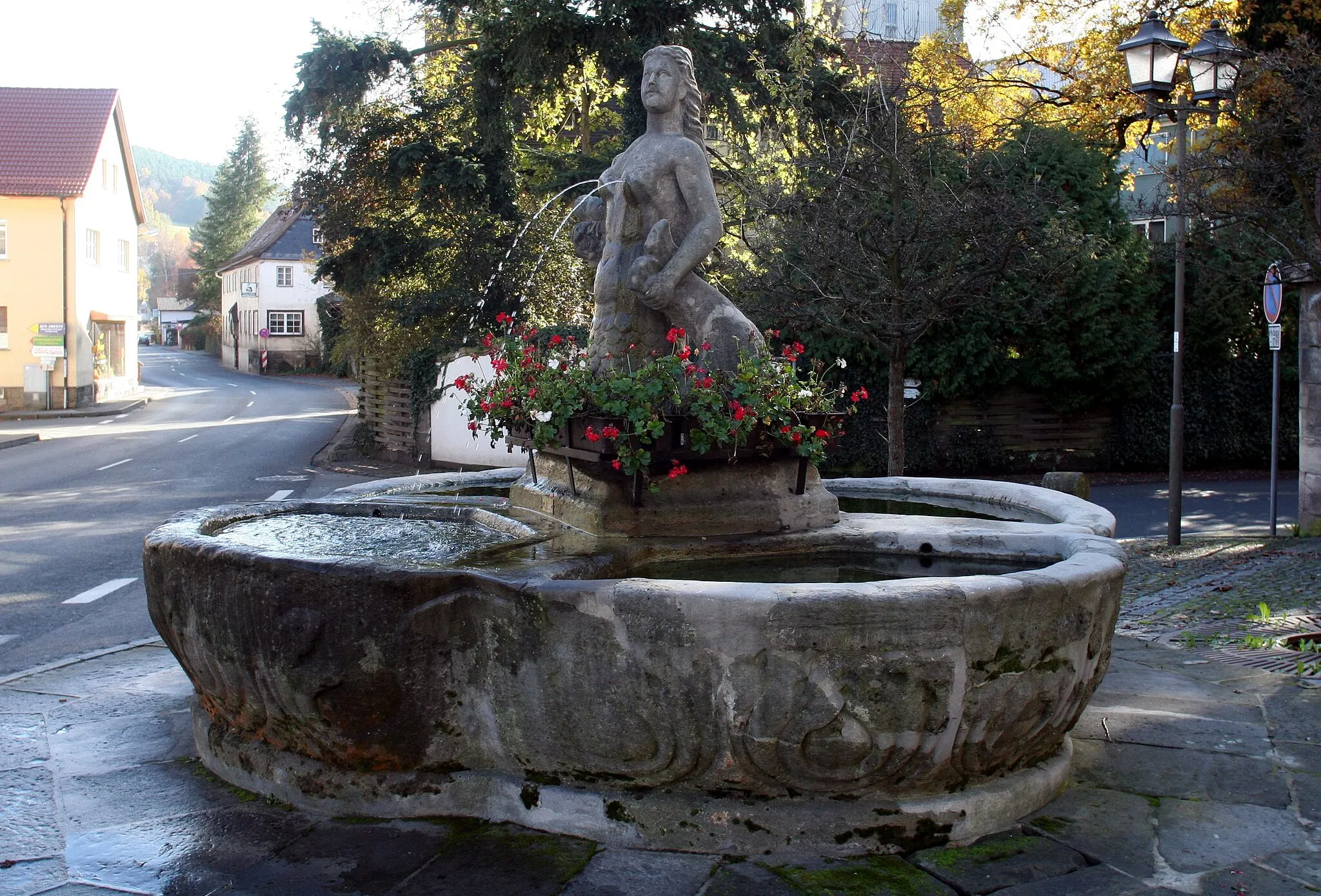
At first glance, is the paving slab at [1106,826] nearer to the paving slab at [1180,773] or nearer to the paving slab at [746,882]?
the paving slab at [1180,773]

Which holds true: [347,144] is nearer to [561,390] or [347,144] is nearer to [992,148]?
[992,148]

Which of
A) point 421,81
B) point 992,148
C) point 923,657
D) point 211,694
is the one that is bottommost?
point 211,694

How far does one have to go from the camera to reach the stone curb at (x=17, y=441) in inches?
949

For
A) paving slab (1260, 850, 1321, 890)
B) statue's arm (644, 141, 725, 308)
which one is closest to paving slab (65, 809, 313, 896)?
statue's arm (644, 141, 725, 308)

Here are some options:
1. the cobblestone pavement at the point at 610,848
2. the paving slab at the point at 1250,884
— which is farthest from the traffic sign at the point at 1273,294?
the paving slab at the point at 1250,884

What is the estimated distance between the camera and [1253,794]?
396cm

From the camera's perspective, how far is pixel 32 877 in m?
3.34

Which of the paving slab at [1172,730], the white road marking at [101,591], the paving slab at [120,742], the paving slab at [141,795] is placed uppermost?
the paving slab at [1172,730]

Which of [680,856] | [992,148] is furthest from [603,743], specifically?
[992,148]

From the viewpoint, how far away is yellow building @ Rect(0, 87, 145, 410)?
33.9 meters

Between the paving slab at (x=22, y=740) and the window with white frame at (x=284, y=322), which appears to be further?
the window with white frame at (x=284, y=322)

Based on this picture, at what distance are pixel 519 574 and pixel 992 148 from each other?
14.2 m

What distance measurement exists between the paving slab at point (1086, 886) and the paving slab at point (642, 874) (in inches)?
34.0

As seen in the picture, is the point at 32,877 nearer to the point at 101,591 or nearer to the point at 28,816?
the point at 28,816
